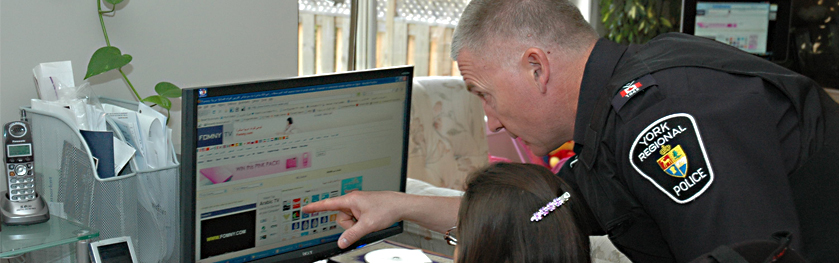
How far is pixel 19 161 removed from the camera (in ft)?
3.38

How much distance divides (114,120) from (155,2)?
32cm

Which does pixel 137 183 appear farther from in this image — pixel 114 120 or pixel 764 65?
pixel 764 65

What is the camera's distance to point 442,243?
1.83 metres

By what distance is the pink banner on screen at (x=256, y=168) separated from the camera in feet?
3.47

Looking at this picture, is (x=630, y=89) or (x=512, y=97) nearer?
(x=630, y=89)

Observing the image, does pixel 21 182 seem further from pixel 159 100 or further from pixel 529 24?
pixel 529 24

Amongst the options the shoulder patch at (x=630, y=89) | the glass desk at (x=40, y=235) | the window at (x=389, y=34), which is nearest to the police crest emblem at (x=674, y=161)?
the shoulder patch at (x=630, y=89)

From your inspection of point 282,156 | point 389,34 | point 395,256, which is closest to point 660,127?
point 282,156

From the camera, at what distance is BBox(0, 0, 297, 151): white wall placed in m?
1.17

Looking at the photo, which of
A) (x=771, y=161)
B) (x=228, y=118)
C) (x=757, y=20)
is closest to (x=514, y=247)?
(x=771, y=161)

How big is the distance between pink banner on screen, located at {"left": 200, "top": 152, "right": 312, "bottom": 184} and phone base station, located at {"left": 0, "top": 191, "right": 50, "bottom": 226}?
26 cm

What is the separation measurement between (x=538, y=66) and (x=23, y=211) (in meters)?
0.83

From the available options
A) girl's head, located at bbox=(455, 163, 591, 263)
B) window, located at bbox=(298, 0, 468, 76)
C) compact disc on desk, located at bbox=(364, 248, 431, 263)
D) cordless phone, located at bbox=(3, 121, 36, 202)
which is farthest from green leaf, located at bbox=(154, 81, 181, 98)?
window, located at bbox=(298, 0, 468, 76)

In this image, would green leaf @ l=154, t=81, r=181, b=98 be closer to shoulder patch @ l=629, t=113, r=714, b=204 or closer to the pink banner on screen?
the pink banner on screen
